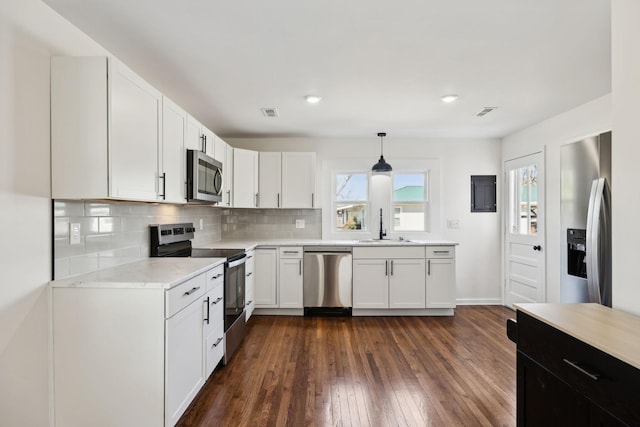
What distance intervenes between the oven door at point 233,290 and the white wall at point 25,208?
3.93 feet

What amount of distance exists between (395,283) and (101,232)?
10.3ft

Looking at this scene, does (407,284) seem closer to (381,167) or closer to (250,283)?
(381,167)

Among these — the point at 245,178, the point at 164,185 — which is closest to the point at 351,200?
the point at 245,178

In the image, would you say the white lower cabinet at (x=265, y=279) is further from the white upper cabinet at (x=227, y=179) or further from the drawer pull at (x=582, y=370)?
the drawer pull at (x=582, y=370)

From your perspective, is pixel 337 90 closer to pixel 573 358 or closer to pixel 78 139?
pixel 78 139

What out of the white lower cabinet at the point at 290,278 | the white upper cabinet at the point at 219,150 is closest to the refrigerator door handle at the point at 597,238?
the white lower cabinet at the point at 290,278

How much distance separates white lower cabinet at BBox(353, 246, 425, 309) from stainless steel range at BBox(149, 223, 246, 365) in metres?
1.50

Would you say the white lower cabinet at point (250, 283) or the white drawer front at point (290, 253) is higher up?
the white drawer front at point (290, 253)

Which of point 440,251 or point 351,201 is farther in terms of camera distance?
point 351,201

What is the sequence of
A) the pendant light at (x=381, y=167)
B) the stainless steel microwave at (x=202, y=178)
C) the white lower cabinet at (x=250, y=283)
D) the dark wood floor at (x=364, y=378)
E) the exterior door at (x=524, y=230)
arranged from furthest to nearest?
the pendant light at (x=381, y=167) → the exterior door at (x=524, y=230) → the white lower cabinet at (x=250, y=283) → the stainless steel microwave at (x=202, y=178) → the dark wood floor at (x=364, y=378)

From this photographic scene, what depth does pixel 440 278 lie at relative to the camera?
3.98 metres

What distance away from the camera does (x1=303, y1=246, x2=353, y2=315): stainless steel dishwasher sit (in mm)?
3988

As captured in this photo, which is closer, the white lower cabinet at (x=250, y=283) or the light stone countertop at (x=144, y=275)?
the light stone countertop at (x=144, y=275)

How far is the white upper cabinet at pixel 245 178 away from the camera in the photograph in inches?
158
